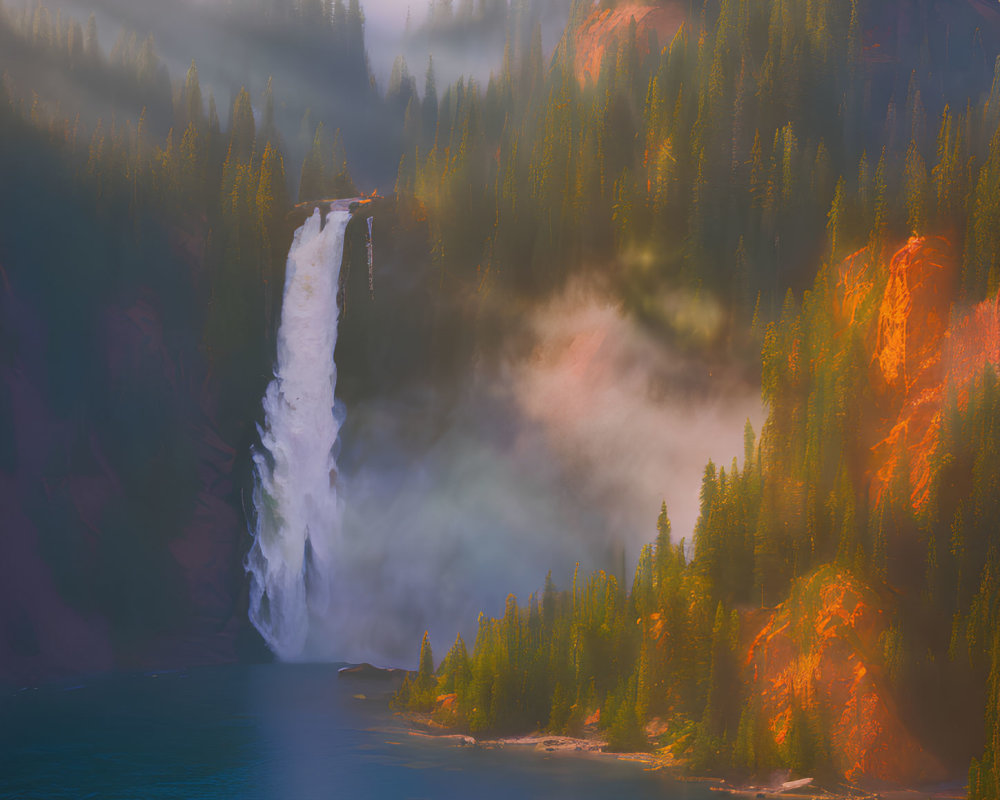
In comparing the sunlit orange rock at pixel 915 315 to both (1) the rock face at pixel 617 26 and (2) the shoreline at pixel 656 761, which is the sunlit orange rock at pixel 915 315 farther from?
(1) the rock face at pixel 617 26

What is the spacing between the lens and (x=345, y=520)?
80.4 metres

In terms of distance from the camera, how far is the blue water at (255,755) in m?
41.8

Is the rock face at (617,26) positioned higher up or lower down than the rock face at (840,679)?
higher up

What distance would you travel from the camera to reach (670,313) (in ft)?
210

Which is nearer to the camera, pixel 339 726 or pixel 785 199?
pixel 339 726

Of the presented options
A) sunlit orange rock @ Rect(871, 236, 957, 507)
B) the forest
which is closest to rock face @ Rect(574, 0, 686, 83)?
the forest

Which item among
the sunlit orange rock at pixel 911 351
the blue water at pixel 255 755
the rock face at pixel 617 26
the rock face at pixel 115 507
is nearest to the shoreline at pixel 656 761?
the blue water at pixel 255 755

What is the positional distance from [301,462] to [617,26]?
121 feet

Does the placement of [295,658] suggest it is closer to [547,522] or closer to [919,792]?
[547,522]

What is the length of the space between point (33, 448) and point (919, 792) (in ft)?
177

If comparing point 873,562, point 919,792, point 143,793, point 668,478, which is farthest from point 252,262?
point 919,792

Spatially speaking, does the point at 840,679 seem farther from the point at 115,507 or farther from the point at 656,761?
the point at 115,507

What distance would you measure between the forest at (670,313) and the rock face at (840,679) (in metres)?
0.11

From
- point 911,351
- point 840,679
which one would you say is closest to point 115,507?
point 840,679
